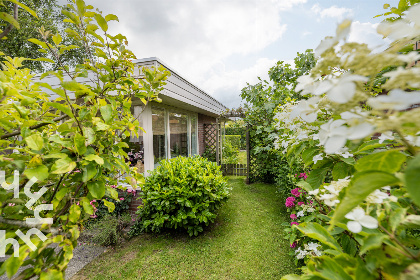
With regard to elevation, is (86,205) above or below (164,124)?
below

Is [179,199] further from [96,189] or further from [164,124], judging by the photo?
[164,124]

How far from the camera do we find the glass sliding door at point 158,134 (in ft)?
14.5

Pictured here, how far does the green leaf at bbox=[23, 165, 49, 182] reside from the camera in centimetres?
67

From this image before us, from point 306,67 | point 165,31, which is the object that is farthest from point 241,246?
point 165,31

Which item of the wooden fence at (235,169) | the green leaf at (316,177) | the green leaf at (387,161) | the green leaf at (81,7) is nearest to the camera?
the green leaf at (387,161)

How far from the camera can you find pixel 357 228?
1.35ft

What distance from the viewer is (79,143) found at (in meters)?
0.80

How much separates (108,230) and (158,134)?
2347 mm

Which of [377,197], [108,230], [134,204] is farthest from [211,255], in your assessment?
[377,197]

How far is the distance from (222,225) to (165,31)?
709 centimetres

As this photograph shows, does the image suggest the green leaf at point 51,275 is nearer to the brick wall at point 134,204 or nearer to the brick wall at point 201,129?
the brick wall at point 134,204

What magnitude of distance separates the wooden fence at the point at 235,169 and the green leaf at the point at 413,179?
24.8ft

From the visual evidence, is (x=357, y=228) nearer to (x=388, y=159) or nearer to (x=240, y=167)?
(x=388, y=159)

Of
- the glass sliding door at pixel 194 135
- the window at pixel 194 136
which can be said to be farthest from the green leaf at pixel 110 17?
the window at pixel 194 136
